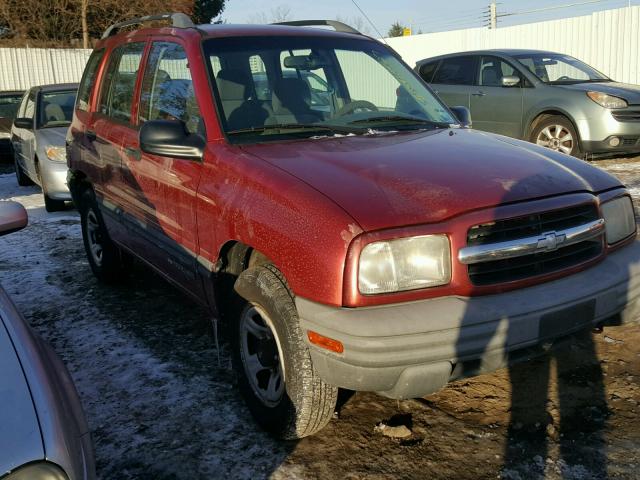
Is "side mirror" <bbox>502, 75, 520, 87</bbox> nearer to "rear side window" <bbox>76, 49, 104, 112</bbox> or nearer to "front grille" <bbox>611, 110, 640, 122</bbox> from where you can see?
"front grille" <bbox>611, 110, 640, 122</bbox>

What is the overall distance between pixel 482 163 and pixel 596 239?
62cm

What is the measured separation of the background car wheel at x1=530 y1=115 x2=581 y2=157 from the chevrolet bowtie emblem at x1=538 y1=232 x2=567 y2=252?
672 cm

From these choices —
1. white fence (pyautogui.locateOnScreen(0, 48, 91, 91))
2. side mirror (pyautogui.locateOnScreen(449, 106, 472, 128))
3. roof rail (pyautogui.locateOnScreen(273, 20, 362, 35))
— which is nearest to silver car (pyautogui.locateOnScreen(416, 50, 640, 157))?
side mirror (pyautogui.locateOnScreen(449, 106, 472, 128))

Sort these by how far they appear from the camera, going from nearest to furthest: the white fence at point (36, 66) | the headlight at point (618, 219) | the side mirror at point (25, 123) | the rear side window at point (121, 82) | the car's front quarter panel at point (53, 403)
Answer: the car's front quarter panel at point (53, 403) → the headlight at point (618, 219) → the rear side window at point (121, 82) → the side mirror at point (25, 123) → the white fence at point (36, 66)

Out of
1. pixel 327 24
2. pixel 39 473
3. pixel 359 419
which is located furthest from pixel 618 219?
pixel 39 473

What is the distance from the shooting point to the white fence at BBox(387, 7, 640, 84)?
14867 mm

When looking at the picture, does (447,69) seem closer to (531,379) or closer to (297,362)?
(531,379)

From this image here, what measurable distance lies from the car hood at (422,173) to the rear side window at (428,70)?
315 inches

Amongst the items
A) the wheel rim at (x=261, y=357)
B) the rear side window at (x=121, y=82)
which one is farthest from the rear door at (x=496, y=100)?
the wheel rim at (x=261, y=357)

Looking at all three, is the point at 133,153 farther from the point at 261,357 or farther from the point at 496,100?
the point at 496,100

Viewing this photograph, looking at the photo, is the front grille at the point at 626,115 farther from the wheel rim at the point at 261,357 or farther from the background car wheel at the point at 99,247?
the wheel rim at the point at 261,357

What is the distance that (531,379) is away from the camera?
136 inches

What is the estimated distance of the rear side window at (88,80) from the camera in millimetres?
5167

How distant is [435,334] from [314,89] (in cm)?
197
